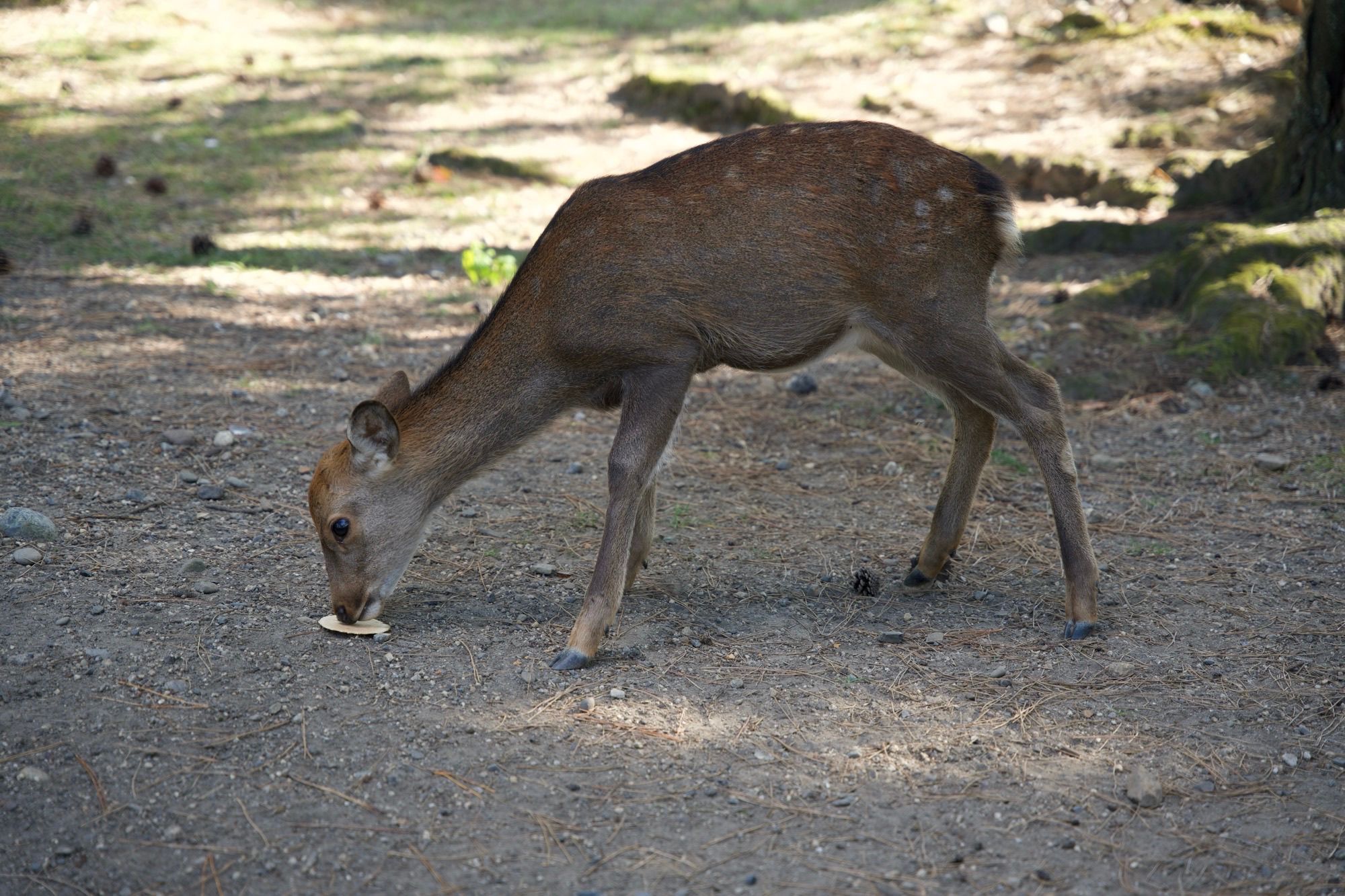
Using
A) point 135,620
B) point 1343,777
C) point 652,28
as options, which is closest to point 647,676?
point 135,620

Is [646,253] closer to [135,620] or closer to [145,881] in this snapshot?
[135,620]

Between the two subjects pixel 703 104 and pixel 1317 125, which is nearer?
pixel 1317 125

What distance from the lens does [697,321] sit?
4.48m

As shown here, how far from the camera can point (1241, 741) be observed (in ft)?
12.3

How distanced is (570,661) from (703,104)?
8.92m

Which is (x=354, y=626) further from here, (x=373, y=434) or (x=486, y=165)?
(x=486, y=165)

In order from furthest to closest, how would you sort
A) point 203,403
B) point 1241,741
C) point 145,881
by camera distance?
point 203,403, point 1241,741, point 145,881

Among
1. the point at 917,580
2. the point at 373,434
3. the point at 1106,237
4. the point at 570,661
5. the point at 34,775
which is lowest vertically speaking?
the point at 917,580

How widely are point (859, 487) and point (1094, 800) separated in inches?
107

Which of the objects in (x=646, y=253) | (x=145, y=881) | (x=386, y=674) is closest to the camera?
(x=145, y=881)

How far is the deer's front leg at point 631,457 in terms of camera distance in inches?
174

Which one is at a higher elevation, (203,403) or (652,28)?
(652,28)

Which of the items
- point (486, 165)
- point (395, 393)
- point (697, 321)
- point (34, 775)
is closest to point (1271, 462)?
point (697, 321)

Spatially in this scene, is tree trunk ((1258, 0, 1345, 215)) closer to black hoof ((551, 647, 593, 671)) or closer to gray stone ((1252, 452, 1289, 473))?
gray stone ((1252, 452, 1289, 473))
